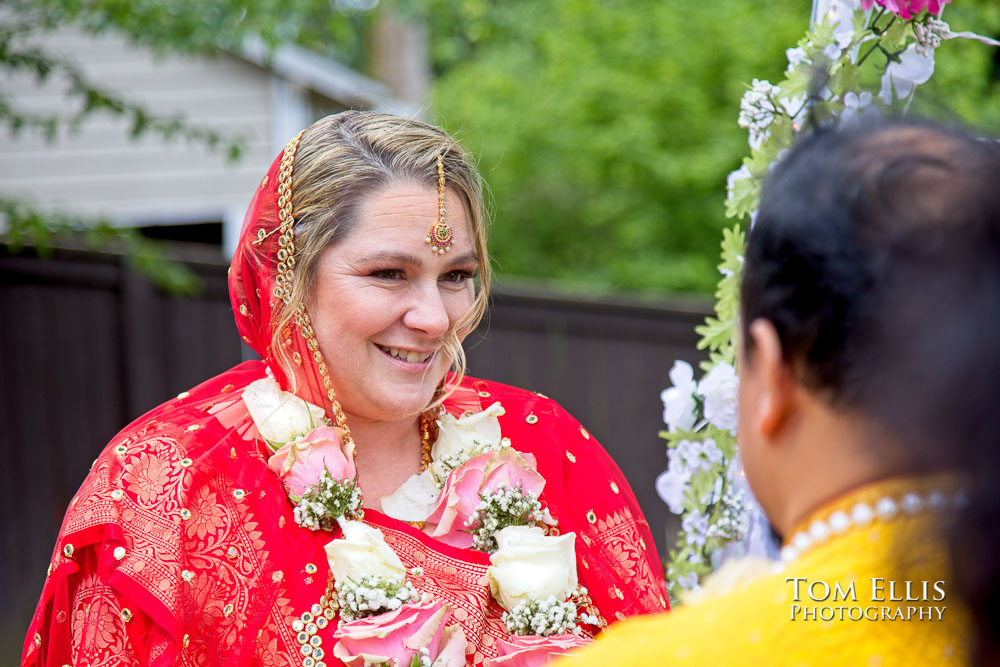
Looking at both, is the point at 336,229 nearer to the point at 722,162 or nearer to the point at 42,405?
the point at 42,405

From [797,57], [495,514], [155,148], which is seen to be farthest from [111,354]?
[797,57]

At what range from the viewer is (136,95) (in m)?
7.83

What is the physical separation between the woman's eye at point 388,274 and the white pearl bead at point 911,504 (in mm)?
1433

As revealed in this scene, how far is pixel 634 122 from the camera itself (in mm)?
9133

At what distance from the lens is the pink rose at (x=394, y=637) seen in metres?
1.92

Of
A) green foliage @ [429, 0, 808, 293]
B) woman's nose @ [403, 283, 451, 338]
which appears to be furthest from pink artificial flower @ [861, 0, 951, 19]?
green foliage @ [429, 0, 808, 293]

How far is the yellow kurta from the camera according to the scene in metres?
0.98

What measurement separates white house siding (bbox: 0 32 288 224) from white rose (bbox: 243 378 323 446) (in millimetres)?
5915

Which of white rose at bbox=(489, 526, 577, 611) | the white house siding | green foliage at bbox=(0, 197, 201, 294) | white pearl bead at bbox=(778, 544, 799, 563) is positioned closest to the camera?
white pearl bead at bbox=(778, 544, 799, 563)

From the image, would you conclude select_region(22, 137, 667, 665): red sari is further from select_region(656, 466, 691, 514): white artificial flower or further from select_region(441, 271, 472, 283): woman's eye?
select_region(441, 271, 472, 283): woman's eye

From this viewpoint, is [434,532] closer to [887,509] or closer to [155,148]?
[887,509]

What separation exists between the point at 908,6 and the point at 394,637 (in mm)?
1650

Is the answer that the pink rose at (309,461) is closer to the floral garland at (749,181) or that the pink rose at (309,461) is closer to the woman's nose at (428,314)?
the woman's nose at (428,314)

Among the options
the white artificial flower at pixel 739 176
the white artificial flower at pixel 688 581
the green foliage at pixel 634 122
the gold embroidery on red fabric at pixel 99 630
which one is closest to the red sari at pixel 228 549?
the gold embroidery on red fabric at pixel 99 630
